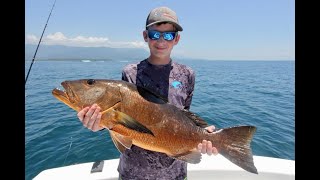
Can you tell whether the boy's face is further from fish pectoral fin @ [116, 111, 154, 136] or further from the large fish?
fish pectoral fin @ [116, 111, 154, 136]

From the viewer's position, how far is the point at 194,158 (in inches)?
112

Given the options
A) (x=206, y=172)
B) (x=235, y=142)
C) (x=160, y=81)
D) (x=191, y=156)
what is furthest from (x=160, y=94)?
(x=206, y=172)

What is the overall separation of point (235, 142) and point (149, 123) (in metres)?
0.91

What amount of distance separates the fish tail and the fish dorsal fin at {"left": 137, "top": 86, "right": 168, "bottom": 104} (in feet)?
2.19

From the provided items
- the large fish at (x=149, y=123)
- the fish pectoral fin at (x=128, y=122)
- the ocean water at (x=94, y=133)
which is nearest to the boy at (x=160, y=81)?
the large fish at (x=149, y=123)

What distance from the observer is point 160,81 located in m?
3.05

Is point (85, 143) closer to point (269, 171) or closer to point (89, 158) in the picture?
point (89, 158)

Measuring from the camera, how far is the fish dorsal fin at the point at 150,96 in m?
2.76

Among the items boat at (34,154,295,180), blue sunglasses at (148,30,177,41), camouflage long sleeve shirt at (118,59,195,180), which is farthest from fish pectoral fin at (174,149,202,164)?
boat at (34,154,295,180)

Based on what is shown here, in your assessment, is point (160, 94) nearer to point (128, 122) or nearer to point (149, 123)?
point (149, 123)

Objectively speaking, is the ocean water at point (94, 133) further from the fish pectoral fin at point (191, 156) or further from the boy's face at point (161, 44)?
the fish pectoral fin at point (191, 156)
